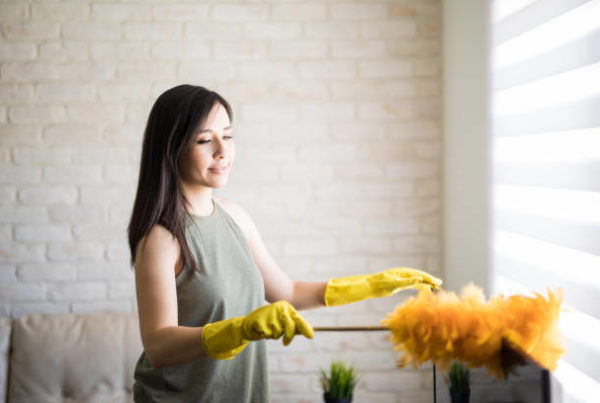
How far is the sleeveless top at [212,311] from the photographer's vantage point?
57.2 inches

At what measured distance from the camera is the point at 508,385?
98cm

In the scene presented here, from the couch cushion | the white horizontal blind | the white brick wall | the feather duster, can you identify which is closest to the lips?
the feather duster

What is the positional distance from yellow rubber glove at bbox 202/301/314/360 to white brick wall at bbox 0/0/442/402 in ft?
4.01

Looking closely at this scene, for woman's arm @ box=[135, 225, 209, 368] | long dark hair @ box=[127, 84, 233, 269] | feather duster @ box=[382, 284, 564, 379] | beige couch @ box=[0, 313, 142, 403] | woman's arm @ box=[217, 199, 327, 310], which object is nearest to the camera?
feather duster @ box=[382, 284, 564, 379]

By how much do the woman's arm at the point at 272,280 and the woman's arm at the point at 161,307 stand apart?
1.03 feet

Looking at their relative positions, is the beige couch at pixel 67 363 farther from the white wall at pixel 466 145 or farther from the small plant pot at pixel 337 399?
the white wall at pixel 466 145

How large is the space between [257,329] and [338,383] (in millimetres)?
463

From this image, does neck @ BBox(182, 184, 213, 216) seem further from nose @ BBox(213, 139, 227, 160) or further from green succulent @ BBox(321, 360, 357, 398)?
green succulent @ BBox(321, 360, 357, 398)

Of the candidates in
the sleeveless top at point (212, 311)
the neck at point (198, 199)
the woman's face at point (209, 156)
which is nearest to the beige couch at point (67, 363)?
the sleeveless top at point (212, 311)

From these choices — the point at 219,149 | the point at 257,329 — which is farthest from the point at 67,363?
the point at 257,329

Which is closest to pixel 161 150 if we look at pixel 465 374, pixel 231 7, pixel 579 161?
pixel 465 374

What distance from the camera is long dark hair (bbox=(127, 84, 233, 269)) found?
1431 millimetres

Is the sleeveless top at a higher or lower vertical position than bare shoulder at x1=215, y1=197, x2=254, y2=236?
lower

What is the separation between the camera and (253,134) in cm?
242
